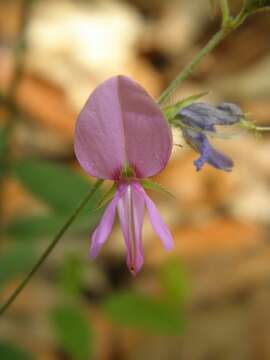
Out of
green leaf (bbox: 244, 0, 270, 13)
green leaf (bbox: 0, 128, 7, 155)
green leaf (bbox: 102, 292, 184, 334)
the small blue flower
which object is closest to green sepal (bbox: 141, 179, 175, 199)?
the small blue flower

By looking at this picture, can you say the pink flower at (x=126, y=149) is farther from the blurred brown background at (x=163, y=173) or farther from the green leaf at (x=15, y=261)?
the blurred brown background at (x=163, y=173)

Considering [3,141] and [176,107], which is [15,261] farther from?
[176,107]

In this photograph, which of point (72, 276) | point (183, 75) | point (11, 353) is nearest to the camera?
point (183, 75)

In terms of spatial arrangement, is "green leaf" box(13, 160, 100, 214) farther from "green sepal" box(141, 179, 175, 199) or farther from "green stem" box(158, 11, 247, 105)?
"green stem" box(158, 11, 247, 105)

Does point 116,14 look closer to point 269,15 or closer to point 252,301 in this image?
point 269,15

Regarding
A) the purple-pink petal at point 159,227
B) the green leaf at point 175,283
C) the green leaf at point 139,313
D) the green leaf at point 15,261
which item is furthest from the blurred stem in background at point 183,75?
the green leaf at point 175,283

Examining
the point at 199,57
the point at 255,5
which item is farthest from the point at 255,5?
the point at 199,57
